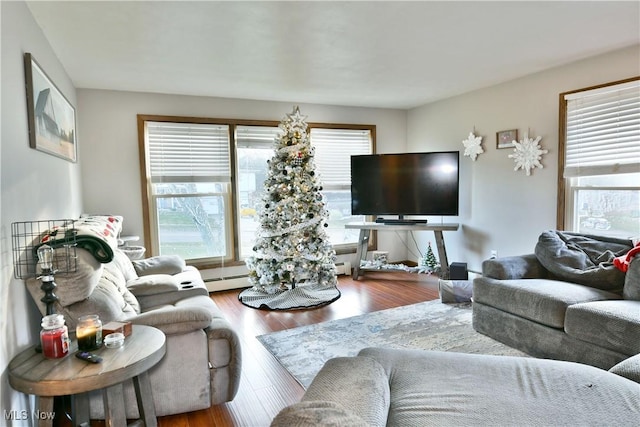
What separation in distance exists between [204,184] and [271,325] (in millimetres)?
2066

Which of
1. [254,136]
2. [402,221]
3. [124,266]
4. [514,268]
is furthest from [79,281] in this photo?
[402,221]

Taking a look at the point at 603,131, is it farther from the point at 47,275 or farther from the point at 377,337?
the point at 47,275

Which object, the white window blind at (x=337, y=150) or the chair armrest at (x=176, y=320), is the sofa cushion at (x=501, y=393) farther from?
the white window blind at (x=337, y=150)

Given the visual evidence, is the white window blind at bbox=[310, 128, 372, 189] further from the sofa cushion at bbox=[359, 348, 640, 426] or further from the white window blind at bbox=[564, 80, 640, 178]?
the sofa cushion at bbox=[359, 348, 640, 426]

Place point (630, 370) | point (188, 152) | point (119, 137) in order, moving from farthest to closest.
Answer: point (188, 152)
point (119, 137)
point (630, 370)

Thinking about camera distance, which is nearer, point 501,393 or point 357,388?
point 357,388

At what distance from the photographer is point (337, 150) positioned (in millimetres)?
5523

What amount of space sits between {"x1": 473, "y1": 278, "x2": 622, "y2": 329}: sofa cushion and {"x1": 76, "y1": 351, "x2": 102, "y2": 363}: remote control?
2.75 m

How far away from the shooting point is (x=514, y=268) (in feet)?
10.7

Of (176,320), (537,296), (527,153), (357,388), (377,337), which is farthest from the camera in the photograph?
(527,153)

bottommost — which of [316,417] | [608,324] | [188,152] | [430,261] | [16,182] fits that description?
[430,261]

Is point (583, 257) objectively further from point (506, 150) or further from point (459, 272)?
point (506, 150)

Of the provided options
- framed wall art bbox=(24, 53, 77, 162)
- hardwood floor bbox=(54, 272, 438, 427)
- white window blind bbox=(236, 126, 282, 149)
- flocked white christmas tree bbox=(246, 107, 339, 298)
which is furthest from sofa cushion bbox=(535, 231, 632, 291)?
framed wall art bbox=(24, 53, 77, 162)

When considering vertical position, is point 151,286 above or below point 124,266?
below
